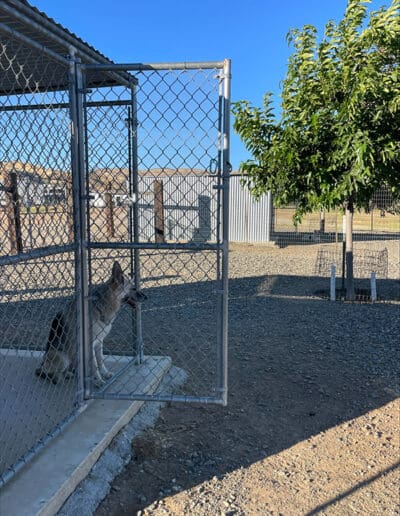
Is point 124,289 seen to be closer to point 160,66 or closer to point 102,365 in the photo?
point 102,365

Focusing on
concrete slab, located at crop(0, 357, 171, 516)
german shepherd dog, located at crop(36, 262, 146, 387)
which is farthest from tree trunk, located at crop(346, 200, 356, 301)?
concrete slab, located at crop(0, 357, 171, 516)

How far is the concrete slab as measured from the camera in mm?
2271

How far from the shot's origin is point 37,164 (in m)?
2.95

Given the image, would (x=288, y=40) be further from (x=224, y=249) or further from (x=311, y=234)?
(x=311, y=234)

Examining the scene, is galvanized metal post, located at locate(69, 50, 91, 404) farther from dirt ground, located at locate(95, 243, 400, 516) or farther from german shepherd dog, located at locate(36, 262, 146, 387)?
dirt ground, located at locate(95, 243, 400, 516)

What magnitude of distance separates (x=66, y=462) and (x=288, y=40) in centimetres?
695

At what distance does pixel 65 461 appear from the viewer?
2.63m

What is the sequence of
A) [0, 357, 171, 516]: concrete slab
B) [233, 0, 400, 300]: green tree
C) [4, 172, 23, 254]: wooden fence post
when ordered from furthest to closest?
[233, 0, 400, 300]: green tree
[4, 172, 23, 254]: wooden fence post
[0, 357, 171, 516]: concrete slab

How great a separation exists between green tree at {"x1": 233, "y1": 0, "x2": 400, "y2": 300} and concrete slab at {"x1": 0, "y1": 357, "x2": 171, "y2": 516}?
470 centimetres

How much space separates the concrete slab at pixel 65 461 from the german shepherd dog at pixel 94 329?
1.17 feet

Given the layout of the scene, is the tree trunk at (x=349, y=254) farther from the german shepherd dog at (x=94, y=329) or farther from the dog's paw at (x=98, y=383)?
the dog's paw at (x=98, y=383)

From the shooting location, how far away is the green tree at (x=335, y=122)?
6.21 meters

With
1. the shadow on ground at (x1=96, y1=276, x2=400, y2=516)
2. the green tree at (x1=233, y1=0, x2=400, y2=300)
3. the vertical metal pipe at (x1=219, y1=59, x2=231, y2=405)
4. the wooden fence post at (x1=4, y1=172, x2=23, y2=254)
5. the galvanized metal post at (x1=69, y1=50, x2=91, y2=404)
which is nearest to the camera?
the vertical metal pipe at (x1=219, y1=59, x2=231, y2=405)

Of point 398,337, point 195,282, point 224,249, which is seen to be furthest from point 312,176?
point 224,249
